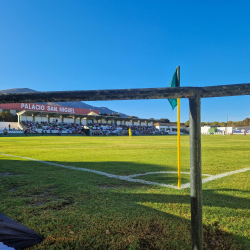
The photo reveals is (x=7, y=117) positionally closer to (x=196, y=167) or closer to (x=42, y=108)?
(x=42, y=108)

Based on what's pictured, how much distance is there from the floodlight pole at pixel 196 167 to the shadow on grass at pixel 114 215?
0.58 m

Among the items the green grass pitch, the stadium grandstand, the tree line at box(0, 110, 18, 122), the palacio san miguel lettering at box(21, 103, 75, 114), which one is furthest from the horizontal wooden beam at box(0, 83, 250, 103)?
the tree line at box(0, 110, 18, 122)

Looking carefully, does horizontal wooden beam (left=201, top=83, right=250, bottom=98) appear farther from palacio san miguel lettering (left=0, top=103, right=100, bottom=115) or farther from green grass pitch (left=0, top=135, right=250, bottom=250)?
palacio san miguel lettering (left=0, top=103, right=100, bottom=115)

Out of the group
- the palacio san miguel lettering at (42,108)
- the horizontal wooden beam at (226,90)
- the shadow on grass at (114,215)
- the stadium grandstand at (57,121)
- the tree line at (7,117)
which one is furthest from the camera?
the palacio san miguel lettering at (42,108)

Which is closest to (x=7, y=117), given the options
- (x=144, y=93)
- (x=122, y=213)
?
(x=122, y=213)

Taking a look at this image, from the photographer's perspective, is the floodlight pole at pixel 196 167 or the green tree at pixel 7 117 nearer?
the floodlight pole at pixel 196 167

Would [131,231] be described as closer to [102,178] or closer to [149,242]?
[149,242]

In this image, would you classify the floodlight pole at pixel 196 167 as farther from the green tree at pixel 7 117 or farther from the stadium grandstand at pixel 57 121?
the green tree at pixel 7 117

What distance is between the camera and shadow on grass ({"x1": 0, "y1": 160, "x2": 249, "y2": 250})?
178cm

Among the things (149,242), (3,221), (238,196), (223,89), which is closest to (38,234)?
(3,221)

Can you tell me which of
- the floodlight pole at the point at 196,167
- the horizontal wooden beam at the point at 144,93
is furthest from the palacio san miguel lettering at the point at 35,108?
the floodlight pole at the point at 196,167

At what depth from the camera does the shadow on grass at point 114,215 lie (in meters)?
1.78

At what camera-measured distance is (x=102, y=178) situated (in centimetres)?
431

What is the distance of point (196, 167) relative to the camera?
4.00 ft
